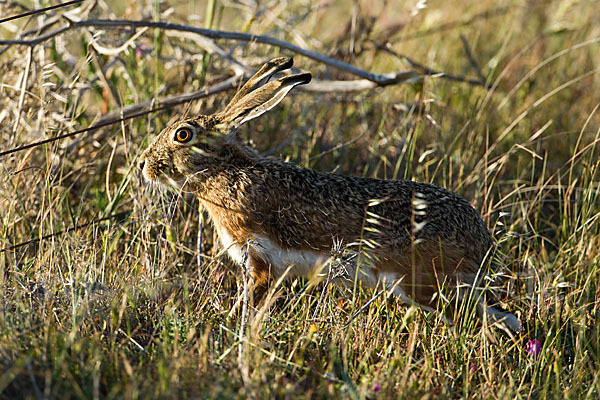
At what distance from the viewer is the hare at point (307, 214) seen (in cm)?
397

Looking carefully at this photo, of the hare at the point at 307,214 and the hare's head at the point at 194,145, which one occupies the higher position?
the hare's head at the point at 194,145

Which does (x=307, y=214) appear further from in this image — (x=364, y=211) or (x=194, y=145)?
(x=194, y=145)

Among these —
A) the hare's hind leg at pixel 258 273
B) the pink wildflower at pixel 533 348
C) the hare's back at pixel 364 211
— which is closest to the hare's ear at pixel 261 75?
the hare's back at pixel 364 211

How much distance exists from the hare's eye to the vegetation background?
1.38 ft

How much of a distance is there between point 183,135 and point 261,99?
0.58 meters

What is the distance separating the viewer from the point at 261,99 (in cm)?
399

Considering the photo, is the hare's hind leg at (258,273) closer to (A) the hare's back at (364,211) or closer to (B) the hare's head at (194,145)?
(A) the hare's back at (364,211)

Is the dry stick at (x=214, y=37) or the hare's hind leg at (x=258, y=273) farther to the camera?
the dry stick at (x=214, y=37)

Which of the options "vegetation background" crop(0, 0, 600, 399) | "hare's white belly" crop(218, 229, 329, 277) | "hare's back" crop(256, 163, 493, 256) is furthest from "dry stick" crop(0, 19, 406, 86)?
"hare's white belly" crop(218, 229, 329, 277)

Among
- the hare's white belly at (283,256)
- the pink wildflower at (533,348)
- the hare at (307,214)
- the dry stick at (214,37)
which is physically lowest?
the pink wildflower at (533,348)

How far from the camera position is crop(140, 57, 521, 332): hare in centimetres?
397

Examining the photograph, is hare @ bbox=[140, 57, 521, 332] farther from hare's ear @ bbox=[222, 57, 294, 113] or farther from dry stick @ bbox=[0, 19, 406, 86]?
dry stick @ bbox=[0, 19, 406, 86]

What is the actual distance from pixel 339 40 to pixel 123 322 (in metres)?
4.07

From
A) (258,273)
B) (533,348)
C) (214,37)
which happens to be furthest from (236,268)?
(533,348)
